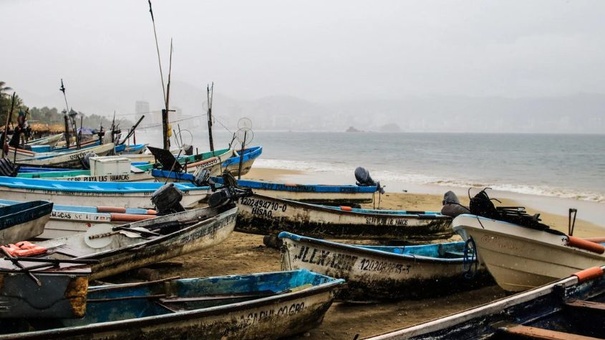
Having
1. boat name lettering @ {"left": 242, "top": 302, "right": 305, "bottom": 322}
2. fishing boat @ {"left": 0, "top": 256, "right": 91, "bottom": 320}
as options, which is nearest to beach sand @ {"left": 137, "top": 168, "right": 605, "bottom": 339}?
boat name lettering @ {"left": 242, "top": 302, "right": 305, "bottom": 322}

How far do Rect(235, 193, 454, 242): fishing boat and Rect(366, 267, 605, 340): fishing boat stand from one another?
5046mm

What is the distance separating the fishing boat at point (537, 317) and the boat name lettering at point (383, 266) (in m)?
2.22

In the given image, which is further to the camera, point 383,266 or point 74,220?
point 74,220

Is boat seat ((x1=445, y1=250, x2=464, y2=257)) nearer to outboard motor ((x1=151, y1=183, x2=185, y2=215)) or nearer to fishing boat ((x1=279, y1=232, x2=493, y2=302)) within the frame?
fishing boat ((x1=279, y1=232, x2=493, y2=302))

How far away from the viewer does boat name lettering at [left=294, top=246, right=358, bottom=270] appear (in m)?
6.42

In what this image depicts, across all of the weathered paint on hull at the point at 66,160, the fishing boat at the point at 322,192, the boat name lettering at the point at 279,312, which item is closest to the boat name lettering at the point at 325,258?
the boat name lettering at the point at 279,312

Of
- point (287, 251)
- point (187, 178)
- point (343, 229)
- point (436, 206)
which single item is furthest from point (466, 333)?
point (436, 206)

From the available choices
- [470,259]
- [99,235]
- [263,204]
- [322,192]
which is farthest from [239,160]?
[470,259]

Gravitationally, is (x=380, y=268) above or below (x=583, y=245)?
below

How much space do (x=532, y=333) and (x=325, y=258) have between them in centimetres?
279

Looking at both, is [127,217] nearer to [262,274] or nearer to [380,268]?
[262,274]

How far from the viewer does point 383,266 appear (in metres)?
6.93

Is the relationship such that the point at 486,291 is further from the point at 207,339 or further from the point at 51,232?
the point at 51,232

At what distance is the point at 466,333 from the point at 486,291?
167 inches
